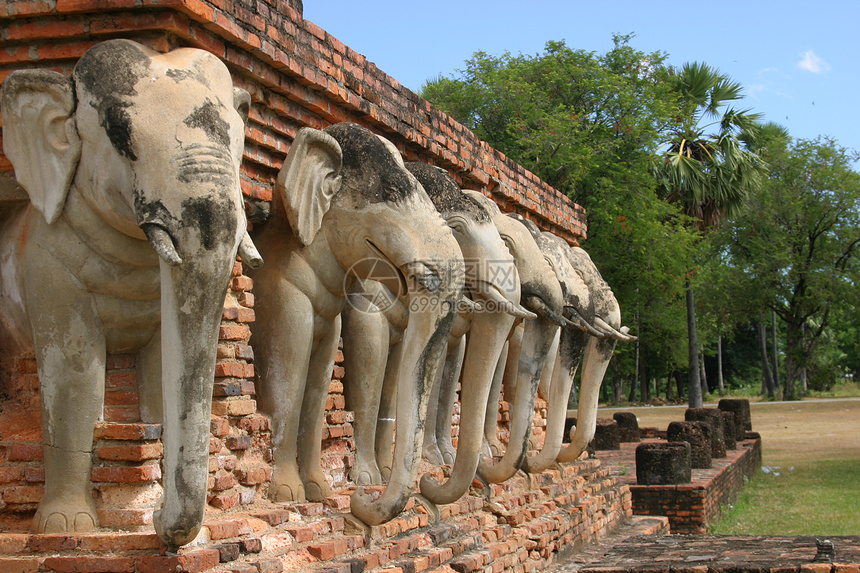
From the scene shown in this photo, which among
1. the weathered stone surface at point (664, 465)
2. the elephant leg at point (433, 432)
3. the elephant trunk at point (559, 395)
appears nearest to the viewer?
the elephant leg at point (433, 432)

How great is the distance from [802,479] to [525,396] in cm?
1121

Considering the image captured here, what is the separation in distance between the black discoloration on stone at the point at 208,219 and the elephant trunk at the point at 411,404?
1390mm

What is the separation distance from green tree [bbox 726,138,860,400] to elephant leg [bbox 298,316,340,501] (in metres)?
28.6

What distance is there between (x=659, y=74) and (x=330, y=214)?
1978 centimetres

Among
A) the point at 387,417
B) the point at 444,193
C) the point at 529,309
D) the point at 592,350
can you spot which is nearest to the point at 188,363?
the point at 444,193

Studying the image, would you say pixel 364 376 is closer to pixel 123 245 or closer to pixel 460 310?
pixel 460 310

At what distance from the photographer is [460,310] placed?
5.41m

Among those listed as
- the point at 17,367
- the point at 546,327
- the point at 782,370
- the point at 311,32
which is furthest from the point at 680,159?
the point at 782,370

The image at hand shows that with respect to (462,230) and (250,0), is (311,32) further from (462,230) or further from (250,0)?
(462,230)

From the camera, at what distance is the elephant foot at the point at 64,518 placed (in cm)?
358

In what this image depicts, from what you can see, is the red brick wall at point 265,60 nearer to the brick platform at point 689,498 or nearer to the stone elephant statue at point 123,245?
the stone elephant statue at point 123,245

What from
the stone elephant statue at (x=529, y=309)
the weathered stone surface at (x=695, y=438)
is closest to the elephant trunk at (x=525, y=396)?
the stone elephant statue at (x=529, y=309)

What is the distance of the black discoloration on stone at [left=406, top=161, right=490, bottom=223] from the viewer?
210 inches

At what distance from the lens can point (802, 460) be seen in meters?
18.0
